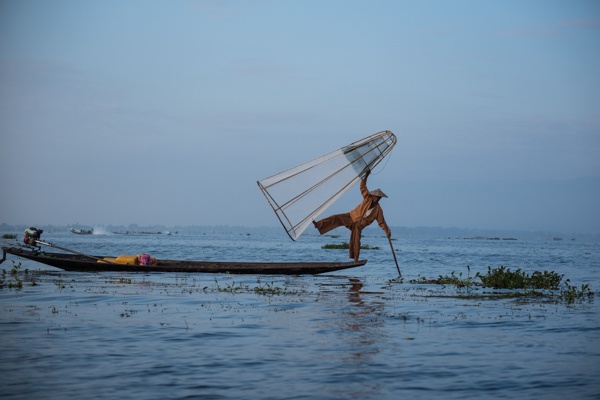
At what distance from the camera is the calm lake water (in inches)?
372


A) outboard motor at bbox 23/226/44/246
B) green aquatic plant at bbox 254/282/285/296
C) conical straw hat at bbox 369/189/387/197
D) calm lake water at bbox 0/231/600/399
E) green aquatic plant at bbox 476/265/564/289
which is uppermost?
conical straw hat at bbox 369/189/387/197

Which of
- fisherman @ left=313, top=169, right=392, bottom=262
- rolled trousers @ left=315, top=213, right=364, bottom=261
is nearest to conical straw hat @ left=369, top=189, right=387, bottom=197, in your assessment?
fisherman @ left=313, top=169, right=392, bottom=262

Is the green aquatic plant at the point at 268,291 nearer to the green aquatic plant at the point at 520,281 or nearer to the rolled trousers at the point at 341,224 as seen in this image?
the rolled trousers at the point at 341,224

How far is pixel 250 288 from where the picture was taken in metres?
22.5

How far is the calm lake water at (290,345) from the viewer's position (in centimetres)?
946

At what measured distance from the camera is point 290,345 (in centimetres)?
→ 1239

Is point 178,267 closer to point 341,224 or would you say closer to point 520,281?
point 341,224

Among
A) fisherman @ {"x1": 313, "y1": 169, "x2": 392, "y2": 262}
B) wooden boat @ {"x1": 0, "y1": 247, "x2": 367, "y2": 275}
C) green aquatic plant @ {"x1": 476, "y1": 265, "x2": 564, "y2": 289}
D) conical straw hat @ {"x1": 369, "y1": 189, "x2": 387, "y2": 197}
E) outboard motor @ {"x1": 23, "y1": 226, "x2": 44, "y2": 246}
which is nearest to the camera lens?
green aquatic plant @ {"x1": 476, "y1": 265, "x2": 564, "y2": 289}

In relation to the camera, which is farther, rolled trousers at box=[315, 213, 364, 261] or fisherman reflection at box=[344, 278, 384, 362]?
rolled trousers at box=[315, 213, 364, 261]

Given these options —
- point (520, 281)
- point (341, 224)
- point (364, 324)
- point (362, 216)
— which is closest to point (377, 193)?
point (362, 216)

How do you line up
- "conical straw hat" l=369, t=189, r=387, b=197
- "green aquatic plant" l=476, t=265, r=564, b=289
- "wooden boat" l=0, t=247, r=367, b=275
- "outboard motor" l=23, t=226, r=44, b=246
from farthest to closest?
"wooden boat" l=0, t=247, r=367, b=275
"outboard motor" l=23, t=226, r=44, b=246
"conical straw hat" l=369, t=189, r=387, b=197
"green aquatic plant" l=476, t=265, r=564, b=289

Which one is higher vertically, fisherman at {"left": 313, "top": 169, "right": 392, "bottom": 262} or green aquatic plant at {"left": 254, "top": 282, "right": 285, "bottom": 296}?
fisherman at {"left": 313, "top": 169, "right": 392, "bottom": 262}

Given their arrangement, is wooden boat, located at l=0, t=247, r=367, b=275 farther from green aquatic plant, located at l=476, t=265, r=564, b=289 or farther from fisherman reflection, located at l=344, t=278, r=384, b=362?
fisherman reflection, located at l=344, t=278, r=384, b=362

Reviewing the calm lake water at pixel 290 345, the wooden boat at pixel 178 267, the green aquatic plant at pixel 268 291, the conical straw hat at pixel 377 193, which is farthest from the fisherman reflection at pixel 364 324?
the wooden boat at pixel 178 267
